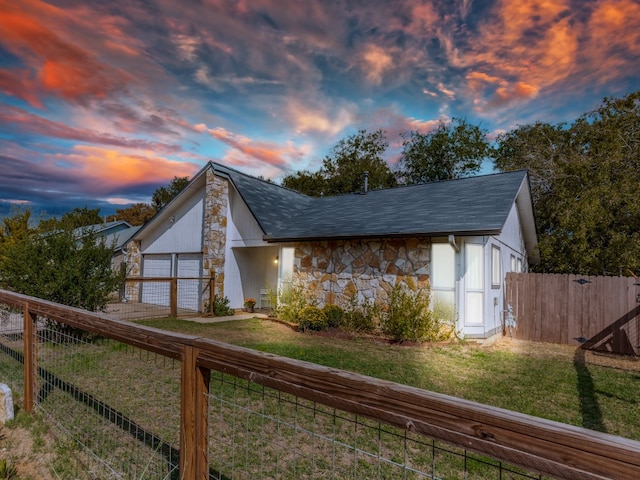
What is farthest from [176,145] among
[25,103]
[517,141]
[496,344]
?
[517,141]

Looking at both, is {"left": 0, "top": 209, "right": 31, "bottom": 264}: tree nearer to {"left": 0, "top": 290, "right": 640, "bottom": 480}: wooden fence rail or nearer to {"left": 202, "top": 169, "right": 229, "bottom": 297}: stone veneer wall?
{"left": 202, "top": 169, "right": 229, "bottom": 297}: stone veneer wall

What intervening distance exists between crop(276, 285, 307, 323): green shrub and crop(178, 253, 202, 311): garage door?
3153mm

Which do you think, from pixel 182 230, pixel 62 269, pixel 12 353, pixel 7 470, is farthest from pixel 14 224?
pixel 7 470

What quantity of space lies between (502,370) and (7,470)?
642cm

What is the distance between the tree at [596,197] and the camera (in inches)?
456

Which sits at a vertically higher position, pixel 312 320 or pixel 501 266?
pixel 501 266

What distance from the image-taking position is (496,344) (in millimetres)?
8406

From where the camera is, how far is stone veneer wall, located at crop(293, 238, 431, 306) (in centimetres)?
893

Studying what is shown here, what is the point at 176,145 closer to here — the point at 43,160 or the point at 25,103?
the point at 25,103

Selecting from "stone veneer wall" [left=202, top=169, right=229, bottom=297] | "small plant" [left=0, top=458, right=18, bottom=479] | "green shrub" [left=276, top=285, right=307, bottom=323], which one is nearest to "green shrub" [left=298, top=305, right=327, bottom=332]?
"green shrub" [left=276, top=285, right=307, bottom=323]

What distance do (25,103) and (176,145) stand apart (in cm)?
498

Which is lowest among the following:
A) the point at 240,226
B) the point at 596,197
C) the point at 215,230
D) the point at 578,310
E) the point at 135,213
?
the point at 578,310

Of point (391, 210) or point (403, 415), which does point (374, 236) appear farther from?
point (403, 415)

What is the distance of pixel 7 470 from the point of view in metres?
2.72
